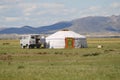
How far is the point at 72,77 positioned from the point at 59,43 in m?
52.5

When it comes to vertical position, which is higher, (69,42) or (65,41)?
(65,41)

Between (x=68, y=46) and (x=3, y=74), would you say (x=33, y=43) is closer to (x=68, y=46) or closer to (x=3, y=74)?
Result: (x=68, y=46)

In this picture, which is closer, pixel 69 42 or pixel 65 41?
pixel 69 42

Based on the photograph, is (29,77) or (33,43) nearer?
(29,77)

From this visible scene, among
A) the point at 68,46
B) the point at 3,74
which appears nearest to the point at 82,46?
the point at 68,46

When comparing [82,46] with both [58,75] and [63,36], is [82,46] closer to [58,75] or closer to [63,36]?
[63,36]

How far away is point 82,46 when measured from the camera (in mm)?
79125

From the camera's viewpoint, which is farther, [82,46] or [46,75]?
[82,46]

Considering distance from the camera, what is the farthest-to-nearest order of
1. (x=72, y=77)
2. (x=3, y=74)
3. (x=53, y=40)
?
(x=53, y=40)
(x=3, y=74)
(x=72, y=77)

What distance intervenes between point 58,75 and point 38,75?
1334 mm

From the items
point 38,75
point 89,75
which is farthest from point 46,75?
point 89,75

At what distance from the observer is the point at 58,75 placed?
2739 centimetres

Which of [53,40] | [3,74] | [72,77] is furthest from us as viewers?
[53,40]

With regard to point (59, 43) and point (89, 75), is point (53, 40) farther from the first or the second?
point (89, 75)
